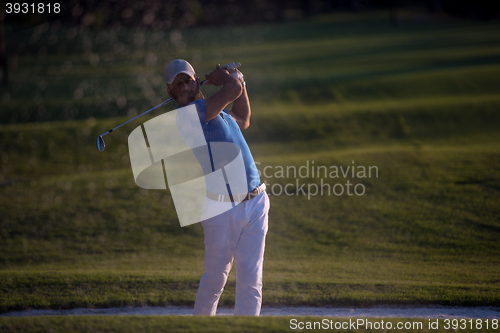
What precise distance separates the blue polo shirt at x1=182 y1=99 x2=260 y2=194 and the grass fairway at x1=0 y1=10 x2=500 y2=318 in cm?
114

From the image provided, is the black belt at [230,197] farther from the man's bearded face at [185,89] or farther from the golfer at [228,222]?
the man's bearded face at [185,89]

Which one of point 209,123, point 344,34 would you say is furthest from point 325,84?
point 344,34

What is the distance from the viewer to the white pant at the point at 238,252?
156 inches

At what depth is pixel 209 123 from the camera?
3928 mm

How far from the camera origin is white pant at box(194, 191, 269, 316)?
396cm

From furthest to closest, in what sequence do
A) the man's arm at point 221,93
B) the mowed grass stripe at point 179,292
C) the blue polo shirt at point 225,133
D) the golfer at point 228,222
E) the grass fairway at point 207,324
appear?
the mowed grass stripe at point 179,292
the golfer at point 228,222
the blue polo shirt at point 225,133
the man's arm at point 221,93
the grass fairway at point 207,324

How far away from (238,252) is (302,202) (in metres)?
6.26

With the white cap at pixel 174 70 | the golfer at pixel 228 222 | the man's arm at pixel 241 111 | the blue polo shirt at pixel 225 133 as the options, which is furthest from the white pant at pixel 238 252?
the white cap at pixel 174 70

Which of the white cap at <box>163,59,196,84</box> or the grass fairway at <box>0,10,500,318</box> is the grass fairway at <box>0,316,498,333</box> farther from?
the white cap at <box>163,59,196,84</box>

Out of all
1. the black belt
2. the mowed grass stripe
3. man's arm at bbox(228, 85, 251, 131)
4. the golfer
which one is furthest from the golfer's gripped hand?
the mowed grass stripe

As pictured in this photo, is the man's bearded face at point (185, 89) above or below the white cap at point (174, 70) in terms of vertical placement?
below

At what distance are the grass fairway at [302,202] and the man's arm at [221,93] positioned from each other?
1.55m

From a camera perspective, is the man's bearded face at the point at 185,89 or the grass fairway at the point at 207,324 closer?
the grass fairway at the point at 207,324

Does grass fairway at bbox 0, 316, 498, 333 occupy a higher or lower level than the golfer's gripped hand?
lower
